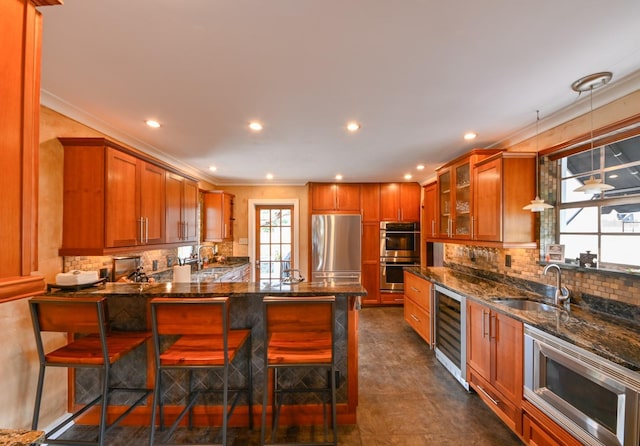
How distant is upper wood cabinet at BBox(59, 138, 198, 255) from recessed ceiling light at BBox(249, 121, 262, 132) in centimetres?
113

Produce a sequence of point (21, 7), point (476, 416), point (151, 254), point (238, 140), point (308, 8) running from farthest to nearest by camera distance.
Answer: point (151, 254) < point (238, 140) < point (476, 416) < point (308, 8) < point (21, 7)

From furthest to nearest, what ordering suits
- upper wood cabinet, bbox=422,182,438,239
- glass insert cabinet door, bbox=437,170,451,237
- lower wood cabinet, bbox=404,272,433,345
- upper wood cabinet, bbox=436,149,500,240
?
1. upper wood cabinet, bbox=422,182,438,239
2. glass insert cabinet door, bbox=437,170,451,237
3. lower wood cabinet, bbox=404,272,433,345
4. upper wood cabinet, bbox=436,149,500,240

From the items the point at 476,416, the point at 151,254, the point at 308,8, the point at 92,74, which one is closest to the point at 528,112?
the point at 308,8

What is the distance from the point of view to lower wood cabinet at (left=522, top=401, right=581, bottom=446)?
1.55 meters

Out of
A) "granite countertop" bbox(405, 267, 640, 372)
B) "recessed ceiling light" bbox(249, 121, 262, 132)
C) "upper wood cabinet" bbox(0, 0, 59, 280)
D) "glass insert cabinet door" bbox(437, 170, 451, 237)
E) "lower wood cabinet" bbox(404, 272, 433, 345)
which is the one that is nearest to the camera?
"upper wood cabinet" bbox(0, 0, 59, 280)

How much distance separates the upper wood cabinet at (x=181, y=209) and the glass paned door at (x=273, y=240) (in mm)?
1823

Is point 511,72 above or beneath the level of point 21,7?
above

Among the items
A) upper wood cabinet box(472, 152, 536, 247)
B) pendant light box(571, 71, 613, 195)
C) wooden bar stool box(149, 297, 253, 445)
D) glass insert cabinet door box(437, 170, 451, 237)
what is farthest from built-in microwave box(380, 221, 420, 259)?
wooden bar stool box(149, 297, 253, 445)

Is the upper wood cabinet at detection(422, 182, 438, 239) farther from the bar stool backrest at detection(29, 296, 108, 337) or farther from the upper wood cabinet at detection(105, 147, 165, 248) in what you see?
the bar stool backrest at detection(29, 296, 108, 337)

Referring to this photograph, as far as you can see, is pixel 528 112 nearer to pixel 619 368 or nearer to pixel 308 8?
pixel 619 368

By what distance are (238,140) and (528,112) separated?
274 cm

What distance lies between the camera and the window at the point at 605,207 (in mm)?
1889

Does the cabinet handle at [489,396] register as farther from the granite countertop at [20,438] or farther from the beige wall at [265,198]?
the beige wall at [265,198]

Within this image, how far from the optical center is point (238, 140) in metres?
2.99
